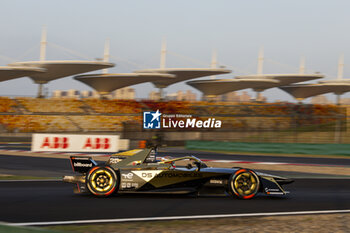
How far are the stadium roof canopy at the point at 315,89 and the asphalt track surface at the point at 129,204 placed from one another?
72677 mm

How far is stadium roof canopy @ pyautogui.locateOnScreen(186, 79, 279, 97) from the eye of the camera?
74.6m

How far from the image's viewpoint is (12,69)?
2315 inches

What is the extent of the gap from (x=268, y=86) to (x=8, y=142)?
49.6 metres

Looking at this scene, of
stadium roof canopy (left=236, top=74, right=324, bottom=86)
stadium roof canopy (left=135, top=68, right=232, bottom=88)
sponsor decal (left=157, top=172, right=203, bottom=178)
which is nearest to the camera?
sponsor decal (left=157, top=172, right=203, bottom=178)

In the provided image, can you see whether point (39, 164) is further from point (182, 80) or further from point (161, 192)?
point (182, 80)

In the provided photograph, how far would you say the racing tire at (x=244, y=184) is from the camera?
8797 millimetres

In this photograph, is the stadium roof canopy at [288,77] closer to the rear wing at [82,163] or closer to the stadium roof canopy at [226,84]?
the stadium roof canopy at [226,84]

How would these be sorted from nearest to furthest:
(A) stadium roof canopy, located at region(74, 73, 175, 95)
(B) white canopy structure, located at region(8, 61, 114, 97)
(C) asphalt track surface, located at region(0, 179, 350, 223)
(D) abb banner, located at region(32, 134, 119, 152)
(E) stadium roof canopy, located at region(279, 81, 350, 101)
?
(C) asphalt track surface, located at region(0, 179, 350, 223), (D) abb banner, located at region(32, 134, 119, 152), (B) white canopy structure, located at region(8, 61, 114, 97), (A) stadium roof canopy, located at region(74, 73, 175, 95), (E) stadium roof canopy, located at region(279, 81, 350, 101)

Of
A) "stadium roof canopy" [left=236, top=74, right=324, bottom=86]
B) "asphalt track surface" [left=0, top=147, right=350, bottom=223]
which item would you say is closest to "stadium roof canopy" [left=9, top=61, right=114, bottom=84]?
"stadium roof canopy" [left=236, top=74, right=324, bottom=86]

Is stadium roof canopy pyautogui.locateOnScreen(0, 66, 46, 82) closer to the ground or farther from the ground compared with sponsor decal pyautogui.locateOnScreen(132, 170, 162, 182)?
farther from the ground

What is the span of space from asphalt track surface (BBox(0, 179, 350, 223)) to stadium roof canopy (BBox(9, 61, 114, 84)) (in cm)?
5231

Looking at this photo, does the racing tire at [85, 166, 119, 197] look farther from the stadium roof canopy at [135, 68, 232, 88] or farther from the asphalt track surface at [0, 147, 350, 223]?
the stadium roof canopy at [135, 68, 232, 88]

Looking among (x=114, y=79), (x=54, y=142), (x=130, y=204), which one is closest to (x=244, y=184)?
(x=130, y=204)

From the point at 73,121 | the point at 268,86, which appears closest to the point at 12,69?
the point at 73,121
